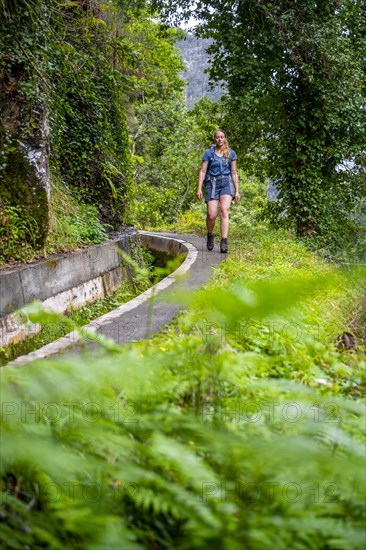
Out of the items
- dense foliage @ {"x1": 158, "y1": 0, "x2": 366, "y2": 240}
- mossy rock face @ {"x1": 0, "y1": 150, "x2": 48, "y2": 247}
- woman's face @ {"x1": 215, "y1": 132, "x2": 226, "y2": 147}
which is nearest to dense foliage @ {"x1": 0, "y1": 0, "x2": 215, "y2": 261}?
mossy rock face @ {"x1": 0, "y1": 150, "x2": 48, "y2": 247}

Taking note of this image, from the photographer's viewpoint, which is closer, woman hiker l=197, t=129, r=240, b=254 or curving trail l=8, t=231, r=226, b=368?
curving trail l=8, t=231, r=226, b=368

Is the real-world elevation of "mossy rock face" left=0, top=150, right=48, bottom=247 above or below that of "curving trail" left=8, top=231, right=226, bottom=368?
above

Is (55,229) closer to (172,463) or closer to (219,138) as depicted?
(219,138)

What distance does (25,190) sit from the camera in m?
7.98

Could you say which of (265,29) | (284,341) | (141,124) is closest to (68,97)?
(265,29)

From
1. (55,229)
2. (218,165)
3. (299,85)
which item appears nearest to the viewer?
(55,229)

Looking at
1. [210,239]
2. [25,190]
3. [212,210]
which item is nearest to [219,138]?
[212,210]

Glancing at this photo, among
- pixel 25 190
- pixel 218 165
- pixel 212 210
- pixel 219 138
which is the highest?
pixel 219 138

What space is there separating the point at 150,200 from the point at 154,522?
1012 inches

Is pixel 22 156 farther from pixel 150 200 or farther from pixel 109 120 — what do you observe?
pixel 150 200

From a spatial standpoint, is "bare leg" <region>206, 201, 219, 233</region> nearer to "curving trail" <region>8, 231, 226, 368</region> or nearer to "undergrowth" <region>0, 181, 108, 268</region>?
"undergrowth" <region>0, 181, 108, 268</region>

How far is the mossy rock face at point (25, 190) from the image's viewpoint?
784cm

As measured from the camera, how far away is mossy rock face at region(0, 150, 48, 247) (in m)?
7.84

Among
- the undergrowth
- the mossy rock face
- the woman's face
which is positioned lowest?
the undergrowth
